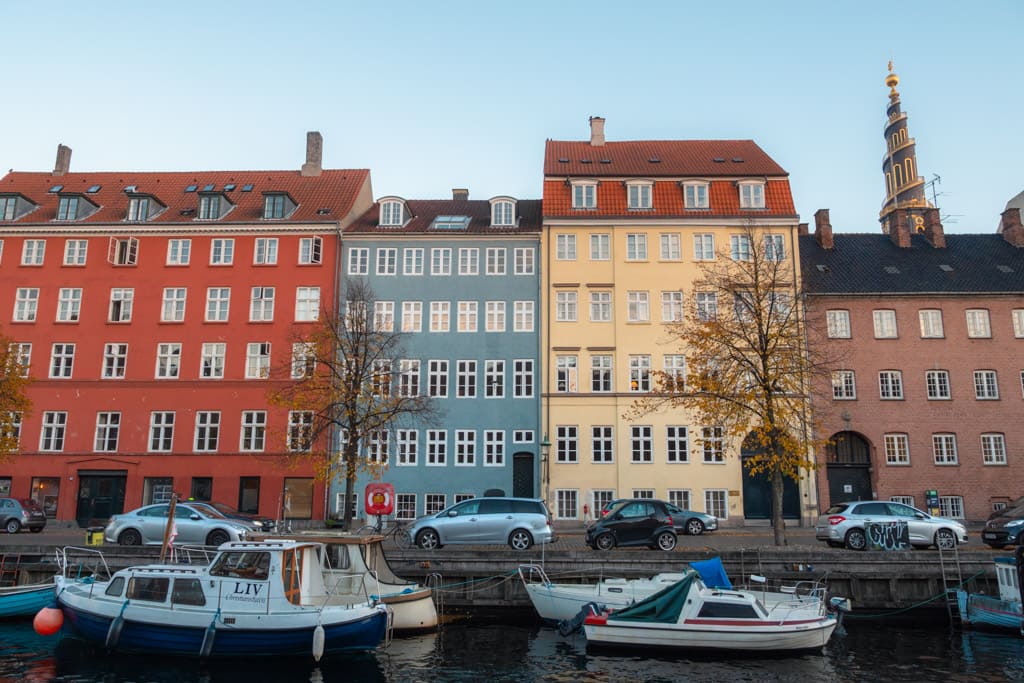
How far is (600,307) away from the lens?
125 ft

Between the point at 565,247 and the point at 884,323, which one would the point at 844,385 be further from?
the point at 565,247

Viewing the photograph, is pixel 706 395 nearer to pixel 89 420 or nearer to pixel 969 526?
pixel 969 526

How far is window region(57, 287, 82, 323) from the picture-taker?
39.4 metres

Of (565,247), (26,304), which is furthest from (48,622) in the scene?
(565,247)

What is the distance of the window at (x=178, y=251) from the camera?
39906 mm

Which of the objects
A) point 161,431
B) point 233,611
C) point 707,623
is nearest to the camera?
point 233,611

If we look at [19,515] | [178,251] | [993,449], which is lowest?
[19,515]

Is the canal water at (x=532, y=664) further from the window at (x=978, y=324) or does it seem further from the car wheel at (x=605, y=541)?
the window at (x=978, y=324)

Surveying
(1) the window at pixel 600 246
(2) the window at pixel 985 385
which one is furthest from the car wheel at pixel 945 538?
(1) the window at pixel 600 246

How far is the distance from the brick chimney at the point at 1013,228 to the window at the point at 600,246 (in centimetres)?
2416

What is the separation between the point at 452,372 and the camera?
124 ft

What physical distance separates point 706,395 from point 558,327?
12505 mm

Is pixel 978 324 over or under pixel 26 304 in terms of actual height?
under

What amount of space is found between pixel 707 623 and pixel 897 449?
24.3m
